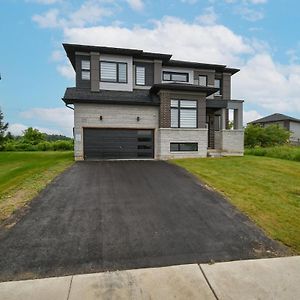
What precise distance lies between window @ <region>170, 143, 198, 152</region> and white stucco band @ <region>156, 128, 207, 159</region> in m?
0.22

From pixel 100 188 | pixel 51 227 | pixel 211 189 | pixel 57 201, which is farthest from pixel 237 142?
pixel 51 227

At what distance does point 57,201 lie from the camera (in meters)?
7.54

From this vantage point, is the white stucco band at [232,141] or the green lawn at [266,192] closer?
the green lawn at [266,192]

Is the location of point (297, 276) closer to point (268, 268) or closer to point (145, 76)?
point (268, 268)

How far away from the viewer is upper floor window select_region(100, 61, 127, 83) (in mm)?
18672

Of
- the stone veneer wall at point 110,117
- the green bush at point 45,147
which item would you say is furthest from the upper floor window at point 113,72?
the green bush at point 45,147

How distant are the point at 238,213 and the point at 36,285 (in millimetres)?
4982

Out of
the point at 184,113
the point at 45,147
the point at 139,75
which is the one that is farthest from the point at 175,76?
the point at 45,147

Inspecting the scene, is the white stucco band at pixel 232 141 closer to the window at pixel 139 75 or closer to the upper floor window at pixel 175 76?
the upper floor window at pixel 175 76

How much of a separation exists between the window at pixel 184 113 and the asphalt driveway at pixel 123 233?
9260 millimetres

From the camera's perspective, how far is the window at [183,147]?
17.6m

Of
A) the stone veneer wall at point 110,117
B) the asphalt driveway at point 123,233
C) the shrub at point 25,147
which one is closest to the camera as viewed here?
the asphalt driveway at point 123,233

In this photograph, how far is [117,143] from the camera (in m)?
17.2

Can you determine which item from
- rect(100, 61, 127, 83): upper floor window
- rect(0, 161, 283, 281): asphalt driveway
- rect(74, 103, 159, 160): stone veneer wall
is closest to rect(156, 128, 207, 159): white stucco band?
rect(74, 103, 159, 160): stone veneer wall
